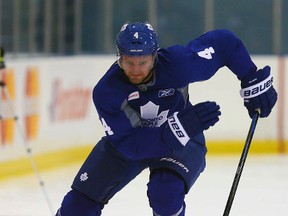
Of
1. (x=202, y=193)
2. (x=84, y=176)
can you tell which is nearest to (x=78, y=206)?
(x=84, y=176)

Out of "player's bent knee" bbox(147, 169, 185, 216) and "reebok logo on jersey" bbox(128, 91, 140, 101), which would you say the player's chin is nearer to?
"reebok logo on jersey" bbox(128, 91, 140, 101)

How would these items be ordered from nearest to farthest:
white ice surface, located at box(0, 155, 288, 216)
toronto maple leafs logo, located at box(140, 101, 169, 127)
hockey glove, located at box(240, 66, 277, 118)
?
toronto maple leafs logo, located at box(140, 101, 169, 127)
hockey glove, located at box(240, 66, 277, 118)
white ice surface, located at box(0, 155, 288, 216)

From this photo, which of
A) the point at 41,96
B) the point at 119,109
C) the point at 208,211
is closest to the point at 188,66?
the point at 119,109

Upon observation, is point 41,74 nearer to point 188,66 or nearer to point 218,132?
point 218,132

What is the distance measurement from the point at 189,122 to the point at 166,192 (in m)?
0.33

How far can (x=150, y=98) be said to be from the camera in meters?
4.22

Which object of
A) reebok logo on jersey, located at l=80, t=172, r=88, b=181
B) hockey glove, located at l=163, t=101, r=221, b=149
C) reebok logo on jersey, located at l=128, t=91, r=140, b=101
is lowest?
reebok logo on jersey, located at l=80, t=172, r=88, b=181

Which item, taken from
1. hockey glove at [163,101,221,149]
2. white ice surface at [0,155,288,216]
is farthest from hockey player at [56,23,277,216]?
white ice surface at [0,155,288,216]

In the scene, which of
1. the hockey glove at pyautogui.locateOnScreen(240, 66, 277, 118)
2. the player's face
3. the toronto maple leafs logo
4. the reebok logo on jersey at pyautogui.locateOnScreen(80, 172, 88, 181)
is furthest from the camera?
the hockey glove at pyautogui.locateOnScreen(240, 66, 277, 118)

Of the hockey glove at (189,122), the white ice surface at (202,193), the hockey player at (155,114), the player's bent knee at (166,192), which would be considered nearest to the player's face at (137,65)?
the hockey player at (155,114)

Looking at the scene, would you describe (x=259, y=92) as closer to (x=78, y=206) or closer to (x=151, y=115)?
(x=151, y=115)

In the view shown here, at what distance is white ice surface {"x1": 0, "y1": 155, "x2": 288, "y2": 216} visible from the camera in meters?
6.41

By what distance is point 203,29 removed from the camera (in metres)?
10.6

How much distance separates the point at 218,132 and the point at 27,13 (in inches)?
92.3
